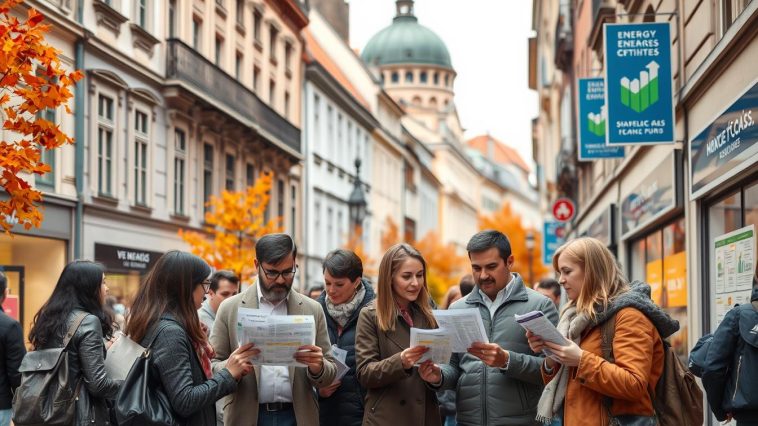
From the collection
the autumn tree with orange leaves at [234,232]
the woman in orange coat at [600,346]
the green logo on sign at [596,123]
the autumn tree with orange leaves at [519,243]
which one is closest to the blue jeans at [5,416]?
the woman in orange coat at [600,346]

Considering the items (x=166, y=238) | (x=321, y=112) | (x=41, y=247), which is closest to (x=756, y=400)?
(x=41, y=247)


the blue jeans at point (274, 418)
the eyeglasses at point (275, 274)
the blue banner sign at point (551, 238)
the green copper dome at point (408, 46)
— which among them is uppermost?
the green copper dome at point (408, 46)

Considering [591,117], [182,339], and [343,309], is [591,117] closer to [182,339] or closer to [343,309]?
[343,309]

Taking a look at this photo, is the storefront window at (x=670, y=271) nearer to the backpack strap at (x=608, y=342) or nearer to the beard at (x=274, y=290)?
the beard at (x=274, y=290)

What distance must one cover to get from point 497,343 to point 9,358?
12.3 ft

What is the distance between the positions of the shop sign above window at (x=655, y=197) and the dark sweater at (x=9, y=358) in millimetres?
8150

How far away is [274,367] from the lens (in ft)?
22.4

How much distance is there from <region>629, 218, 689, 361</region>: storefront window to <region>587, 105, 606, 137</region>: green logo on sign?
5.84 feet

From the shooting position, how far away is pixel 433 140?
106 metres

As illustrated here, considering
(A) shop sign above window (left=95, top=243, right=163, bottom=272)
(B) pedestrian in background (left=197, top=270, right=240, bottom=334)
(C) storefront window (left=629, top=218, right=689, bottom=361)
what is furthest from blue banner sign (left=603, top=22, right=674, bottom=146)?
(A) shop sign above window (left=95, top=243, right=163, bottom=272)

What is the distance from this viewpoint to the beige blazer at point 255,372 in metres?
6.74

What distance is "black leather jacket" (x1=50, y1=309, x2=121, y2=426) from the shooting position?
A: 7.62m

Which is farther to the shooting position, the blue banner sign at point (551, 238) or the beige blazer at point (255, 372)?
the blue banner sign at point (551, 238)

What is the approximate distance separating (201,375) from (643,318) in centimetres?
221
